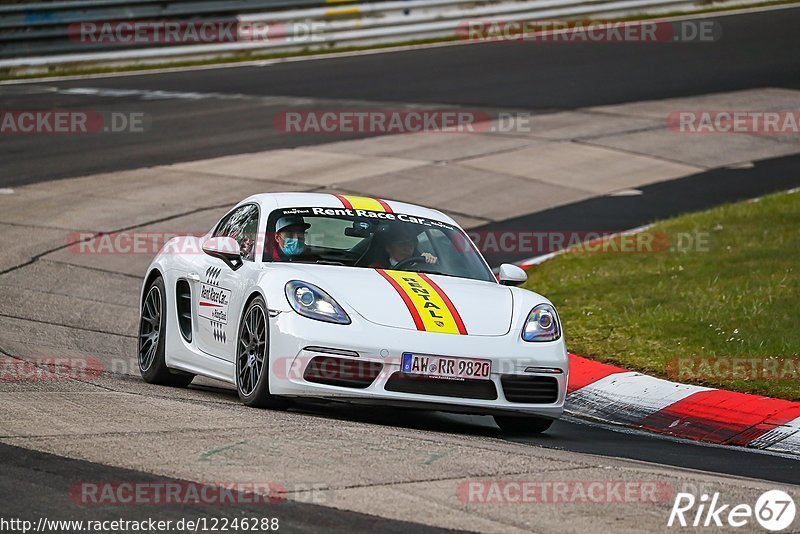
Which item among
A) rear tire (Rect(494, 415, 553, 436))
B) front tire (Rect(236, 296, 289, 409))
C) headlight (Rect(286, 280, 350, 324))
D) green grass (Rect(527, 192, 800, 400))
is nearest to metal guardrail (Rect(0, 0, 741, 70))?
green grass (Rect(527, 192, 800, 400))

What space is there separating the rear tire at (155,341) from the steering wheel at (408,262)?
70.0 inches

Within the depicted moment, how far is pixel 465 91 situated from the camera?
23.8m

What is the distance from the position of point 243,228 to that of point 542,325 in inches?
88.8

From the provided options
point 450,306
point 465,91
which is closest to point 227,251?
point 450,306

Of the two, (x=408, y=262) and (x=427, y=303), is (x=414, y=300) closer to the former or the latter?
(x=427, y=303)

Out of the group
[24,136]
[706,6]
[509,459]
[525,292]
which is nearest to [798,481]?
[509,459]

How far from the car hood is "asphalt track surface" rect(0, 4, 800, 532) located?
1007 millimetres

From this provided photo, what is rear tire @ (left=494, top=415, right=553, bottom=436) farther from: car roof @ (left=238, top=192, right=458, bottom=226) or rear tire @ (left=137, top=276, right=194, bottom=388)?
rear tire @ (left=137, top=276, right=194, bottom=388)

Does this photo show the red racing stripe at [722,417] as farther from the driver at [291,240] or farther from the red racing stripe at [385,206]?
the driver at [291,240]

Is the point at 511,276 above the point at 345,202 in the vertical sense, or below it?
below

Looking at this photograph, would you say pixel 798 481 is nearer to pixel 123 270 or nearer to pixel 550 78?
pixel 123 270

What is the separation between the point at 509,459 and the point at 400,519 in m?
1.24

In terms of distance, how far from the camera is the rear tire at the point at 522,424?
27.4 ft

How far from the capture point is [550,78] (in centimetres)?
2508
